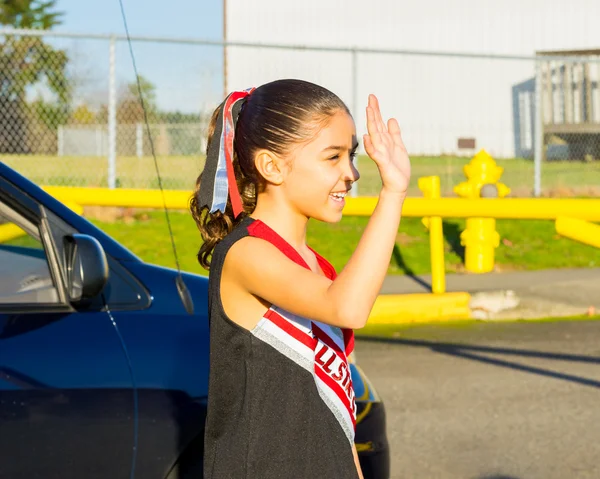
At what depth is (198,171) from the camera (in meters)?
13.7

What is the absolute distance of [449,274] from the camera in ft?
35.2

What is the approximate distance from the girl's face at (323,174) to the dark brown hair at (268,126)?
25mm

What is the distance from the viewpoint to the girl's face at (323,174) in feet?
7.38

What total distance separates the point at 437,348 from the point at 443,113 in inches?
358

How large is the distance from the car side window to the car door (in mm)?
15

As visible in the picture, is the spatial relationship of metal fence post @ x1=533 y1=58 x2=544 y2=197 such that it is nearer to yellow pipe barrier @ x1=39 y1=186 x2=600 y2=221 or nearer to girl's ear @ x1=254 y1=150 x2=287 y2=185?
yellow pipe barrier @ x1=39 y1=186 x2=600 y2=221

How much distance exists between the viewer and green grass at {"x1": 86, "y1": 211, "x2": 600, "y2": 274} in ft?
37.2

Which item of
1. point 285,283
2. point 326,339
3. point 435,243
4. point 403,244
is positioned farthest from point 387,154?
point 403,244

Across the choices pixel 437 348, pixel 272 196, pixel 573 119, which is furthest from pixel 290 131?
pixel 573 119

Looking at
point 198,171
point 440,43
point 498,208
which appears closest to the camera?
point 498,208

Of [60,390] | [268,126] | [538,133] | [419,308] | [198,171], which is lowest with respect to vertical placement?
[419,308]

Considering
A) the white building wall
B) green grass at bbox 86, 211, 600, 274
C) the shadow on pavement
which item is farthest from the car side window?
the white building wall

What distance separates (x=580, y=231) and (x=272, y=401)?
3.55 metres

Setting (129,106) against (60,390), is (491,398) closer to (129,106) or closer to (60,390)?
(60,390)
